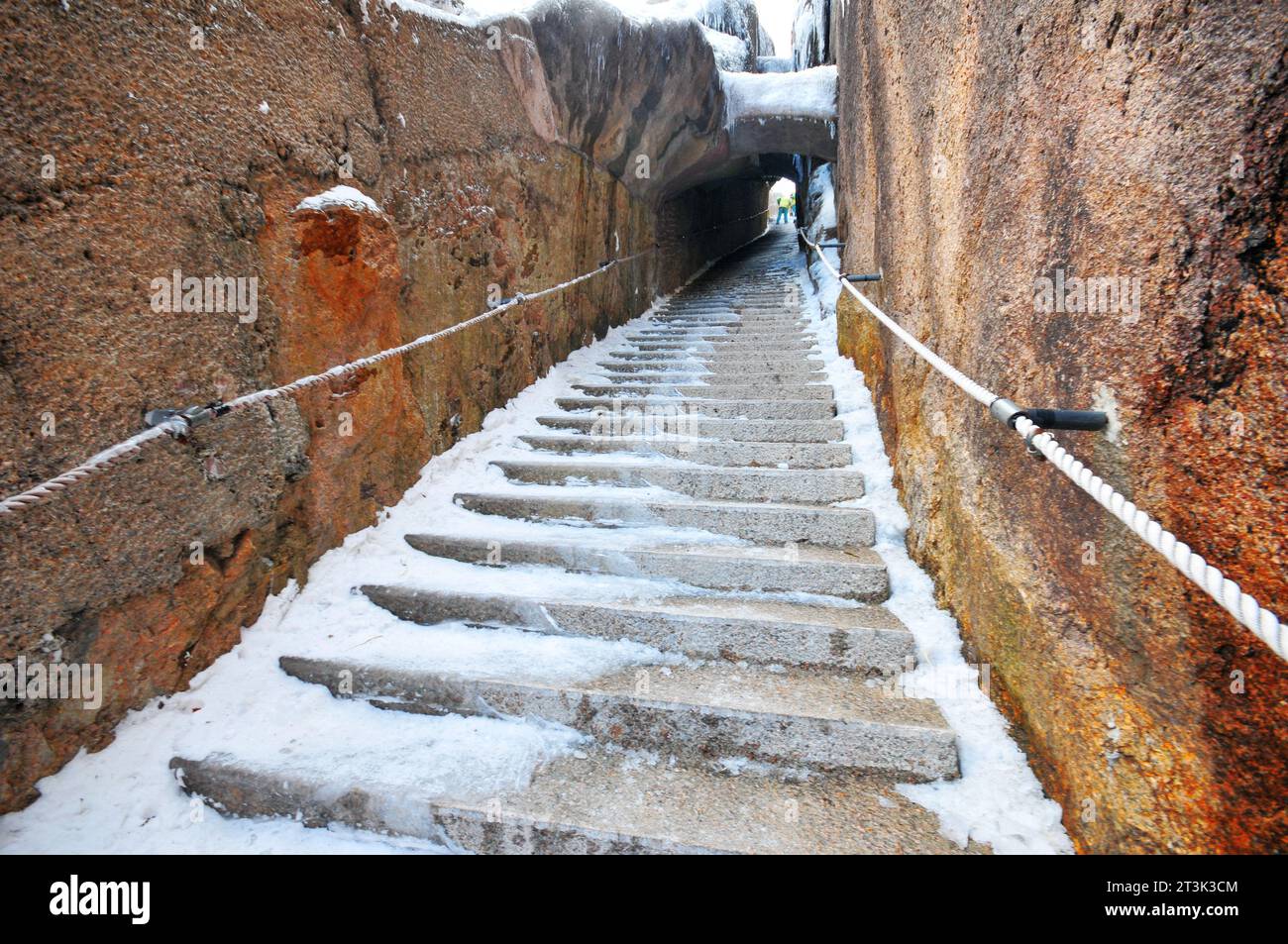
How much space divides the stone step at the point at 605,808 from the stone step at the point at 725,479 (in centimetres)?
151

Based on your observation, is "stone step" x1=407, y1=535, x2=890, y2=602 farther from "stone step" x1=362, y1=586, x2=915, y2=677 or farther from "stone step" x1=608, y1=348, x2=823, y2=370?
"stone step" x1=608, y1=348, x2=823, y2=370

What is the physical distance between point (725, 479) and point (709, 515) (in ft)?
1.11

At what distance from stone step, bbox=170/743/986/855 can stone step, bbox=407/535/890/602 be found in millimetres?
826

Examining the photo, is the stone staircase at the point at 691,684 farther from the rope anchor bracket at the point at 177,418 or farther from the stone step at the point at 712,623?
the rope anchor bracket at the point at 177,418

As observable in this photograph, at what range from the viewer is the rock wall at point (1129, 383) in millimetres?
1007

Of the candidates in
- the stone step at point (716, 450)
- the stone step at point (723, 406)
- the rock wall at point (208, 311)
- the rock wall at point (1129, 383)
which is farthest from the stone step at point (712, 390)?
the rock wall at point (1129, 383)

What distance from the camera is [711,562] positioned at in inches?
102

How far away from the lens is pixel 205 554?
2.16m

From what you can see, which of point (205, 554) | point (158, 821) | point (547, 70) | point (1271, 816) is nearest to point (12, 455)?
point (205, 554)

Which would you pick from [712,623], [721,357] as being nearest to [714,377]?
[721,357]

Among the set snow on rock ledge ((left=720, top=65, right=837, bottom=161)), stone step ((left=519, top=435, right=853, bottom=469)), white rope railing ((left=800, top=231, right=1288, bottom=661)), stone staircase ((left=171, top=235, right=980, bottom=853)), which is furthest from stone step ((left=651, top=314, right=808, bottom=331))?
white rope railing ((left=800, top=231, right=1288, bottom=661))

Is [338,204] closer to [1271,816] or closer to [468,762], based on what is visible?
[468,762]

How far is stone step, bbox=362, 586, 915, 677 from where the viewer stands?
2154mm

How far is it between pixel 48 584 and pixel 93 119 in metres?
1.37
